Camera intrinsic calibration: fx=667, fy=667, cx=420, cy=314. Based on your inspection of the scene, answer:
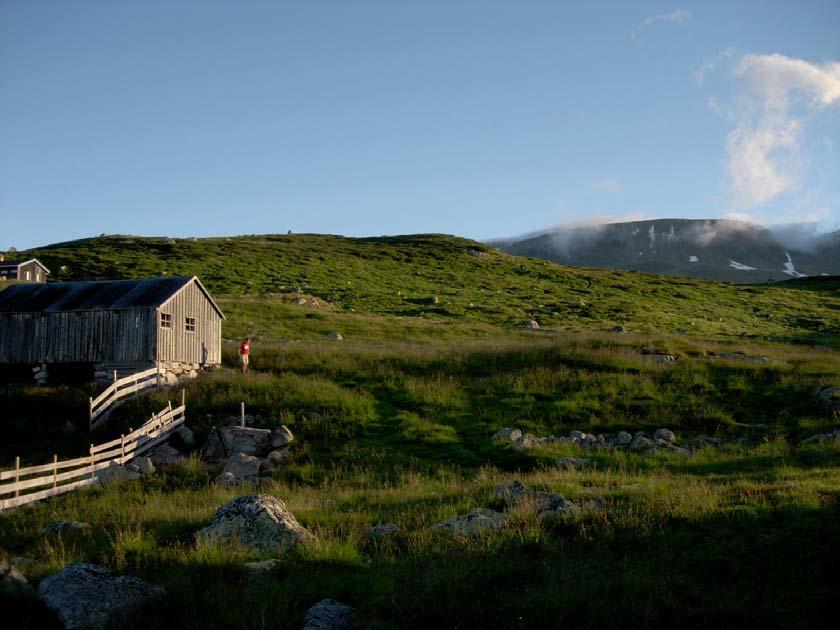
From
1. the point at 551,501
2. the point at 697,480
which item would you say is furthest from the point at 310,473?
the point at 697,480

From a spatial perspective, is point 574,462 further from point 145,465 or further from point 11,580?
point 11,580

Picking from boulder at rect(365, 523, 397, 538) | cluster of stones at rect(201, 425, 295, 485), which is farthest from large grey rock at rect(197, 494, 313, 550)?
cluster of stones at rect(201, 425, 295, 485)

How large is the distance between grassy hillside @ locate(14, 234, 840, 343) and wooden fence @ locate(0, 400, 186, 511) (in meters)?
21.0

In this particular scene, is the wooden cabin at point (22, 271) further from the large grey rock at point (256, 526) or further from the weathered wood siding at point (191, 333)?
the large grey rock at point (256, 526)

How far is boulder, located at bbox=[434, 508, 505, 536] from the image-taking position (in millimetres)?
11016

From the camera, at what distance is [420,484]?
1727 cm

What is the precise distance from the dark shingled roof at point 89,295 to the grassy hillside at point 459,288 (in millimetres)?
10764

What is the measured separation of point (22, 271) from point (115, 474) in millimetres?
52589

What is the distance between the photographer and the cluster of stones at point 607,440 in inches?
816

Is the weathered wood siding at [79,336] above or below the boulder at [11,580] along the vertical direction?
above

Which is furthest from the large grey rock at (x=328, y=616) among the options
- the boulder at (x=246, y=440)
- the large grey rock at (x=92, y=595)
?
the boulder at (x=246, y=440)

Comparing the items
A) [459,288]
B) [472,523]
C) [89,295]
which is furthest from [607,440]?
[459,288]

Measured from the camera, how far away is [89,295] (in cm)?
3419

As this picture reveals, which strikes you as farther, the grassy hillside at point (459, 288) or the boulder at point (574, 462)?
the grassy hillside at point (459, 288)
